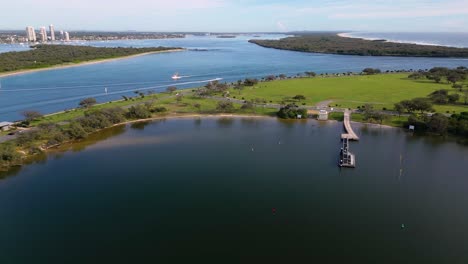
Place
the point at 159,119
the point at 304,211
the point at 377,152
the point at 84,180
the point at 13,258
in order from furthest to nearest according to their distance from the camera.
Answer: the point at 159,119 → the point at 377,152 → the point at 84,180 → the point at 304,211 → the point at 13,258

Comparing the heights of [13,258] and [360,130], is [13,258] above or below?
below

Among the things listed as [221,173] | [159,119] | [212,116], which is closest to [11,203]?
[221,173]

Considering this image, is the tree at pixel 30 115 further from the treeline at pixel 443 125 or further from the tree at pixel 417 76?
the tree at pixel 417 76

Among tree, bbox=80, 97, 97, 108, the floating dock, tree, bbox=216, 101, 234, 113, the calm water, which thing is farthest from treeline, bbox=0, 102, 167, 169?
the floating dock

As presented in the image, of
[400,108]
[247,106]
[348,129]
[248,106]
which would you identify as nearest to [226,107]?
[247,106]

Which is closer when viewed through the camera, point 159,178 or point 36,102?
point 159,178

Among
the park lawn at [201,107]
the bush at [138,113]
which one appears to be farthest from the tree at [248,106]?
the bush at [138,113]

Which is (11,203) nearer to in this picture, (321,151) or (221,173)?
(221,173)
